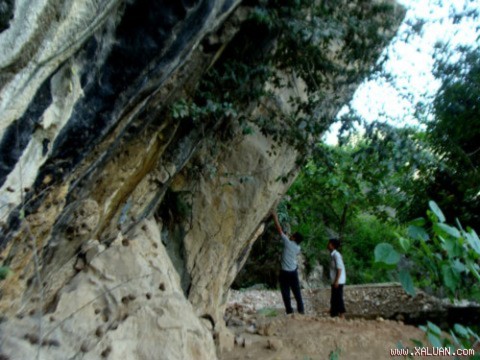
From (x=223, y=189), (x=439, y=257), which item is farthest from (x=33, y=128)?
(x=223, y=189)

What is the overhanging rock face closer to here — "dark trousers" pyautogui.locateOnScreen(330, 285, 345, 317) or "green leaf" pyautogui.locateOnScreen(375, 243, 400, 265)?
"green leaf" pyautogui.locateOnScreen(375, 243, 400, 265)

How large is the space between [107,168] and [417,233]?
9.31ft

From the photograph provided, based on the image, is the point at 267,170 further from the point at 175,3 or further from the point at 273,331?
the point at 175,3

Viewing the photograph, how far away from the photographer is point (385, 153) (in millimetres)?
4301

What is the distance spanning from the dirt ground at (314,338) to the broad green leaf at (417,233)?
366 cm

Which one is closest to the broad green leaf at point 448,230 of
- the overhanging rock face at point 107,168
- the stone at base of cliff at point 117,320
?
the overhanging rock face at point 107,168

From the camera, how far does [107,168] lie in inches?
155

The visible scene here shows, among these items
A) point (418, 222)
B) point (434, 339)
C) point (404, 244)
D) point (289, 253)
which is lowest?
point (434, 339)

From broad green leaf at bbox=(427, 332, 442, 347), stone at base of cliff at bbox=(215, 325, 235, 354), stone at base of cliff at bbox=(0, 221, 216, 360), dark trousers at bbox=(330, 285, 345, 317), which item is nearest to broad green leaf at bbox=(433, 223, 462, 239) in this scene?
broad green leaf at bbox=(427, 332, 442, 347)

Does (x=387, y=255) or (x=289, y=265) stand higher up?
(x=289, y=265)

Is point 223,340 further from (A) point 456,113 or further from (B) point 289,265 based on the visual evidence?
(A) point 456,113

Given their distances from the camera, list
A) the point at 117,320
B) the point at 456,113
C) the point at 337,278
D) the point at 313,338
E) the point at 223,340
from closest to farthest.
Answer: the point at 117,320 < the point at 456,113 < the point at 223,340 < the point at 313,338 < the point at 337,278

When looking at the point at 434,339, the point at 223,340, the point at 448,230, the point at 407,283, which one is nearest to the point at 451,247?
the point at 448,230

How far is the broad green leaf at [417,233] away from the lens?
1.70 m
